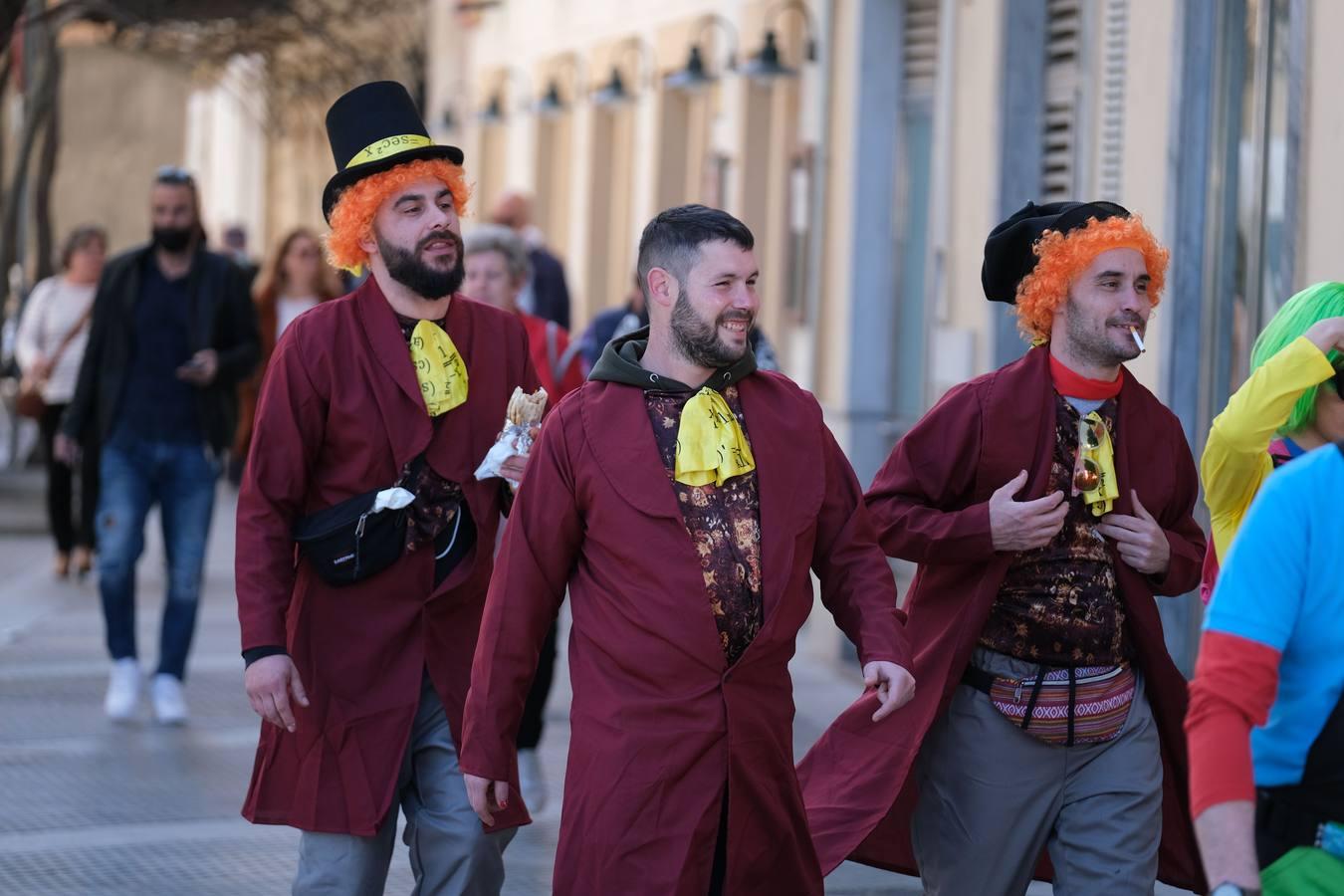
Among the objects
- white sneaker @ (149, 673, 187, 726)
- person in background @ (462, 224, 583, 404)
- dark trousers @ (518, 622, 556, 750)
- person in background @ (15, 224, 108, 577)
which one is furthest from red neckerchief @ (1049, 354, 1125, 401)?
person in background @ (15, 224, 108, 577)

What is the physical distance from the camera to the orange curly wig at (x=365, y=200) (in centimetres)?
549

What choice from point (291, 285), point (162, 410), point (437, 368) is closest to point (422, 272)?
point (437, 368)

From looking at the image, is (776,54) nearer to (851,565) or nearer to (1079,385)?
(1079,385)

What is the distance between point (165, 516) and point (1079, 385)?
4.91 metres

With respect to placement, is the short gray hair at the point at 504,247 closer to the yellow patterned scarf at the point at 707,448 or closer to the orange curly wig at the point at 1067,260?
the orange curly wig at the point at 1067,260

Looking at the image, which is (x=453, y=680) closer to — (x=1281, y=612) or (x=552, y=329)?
(x=1281, y=612)

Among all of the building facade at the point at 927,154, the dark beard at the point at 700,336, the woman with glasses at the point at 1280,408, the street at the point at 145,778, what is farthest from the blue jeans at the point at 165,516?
the woman with glasses at the point at 1280,408

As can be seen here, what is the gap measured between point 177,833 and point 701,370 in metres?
3.45

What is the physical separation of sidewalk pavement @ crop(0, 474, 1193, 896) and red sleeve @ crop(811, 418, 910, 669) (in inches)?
87.4

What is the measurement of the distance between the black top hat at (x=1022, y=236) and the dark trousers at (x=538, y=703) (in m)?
2.61

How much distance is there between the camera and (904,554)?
16.5ft

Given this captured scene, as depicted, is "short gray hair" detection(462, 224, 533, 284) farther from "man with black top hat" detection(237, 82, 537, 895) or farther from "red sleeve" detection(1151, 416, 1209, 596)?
"red sleeve" detection(1151, 416, 1209, 596)

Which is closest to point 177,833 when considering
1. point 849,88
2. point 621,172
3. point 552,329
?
point 552,329

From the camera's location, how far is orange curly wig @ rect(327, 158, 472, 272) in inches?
216
